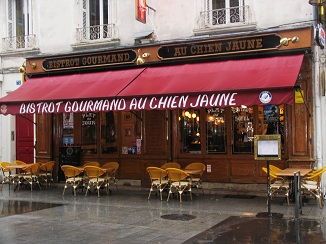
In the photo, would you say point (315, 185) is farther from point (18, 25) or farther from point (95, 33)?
point (18, 25)

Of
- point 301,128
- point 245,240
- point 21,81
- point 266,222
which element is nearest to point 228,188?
point 301,128

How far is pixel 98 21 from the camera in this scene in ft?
42.3

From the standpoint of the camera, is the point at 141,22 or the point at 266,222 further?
the point at 141,22

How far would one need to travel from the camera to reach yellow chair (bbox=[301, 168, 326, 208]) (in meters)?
8.89

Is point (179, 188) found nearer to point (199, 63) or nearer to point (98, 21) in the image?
point (199, 63)

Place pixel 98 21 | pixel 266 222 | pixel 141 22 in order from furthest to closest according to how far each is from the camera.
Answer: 1. pixel 98 21
2. pixel 141 22
3. pixel 266 222

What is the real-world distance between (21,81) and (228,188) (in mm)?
7671

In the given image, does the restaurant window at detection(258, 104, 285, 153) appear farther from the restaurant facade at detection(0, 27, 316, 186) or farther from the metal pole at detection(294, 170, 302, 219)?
the metal pole at detection(294, 170, 302, 219)

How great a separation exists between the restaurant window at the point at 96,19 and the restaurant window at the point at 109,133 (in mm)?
2418

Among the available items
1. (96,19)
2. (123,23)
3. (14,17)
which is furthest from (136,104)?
(14,17)

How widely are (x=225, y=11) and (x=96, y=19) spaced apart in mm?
4143

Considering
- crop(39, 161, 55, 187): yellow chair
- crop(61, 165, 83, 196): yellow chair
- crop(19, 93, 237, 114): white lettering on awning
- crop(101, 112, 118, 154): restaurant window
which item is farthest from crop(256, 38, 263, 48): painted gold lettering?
crop(39, 161, 55, 187): yellow chair

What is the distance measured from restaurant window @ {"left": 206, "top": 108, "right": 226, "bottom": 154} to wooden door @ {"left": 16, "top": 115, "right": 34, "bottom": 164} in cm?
627

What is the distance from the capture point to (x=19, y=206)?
9969 mm
